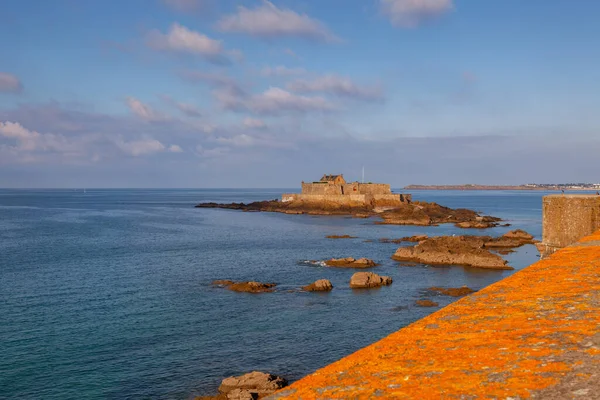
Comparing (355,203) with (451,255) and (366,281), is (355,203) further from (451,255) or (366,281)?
(366,281)

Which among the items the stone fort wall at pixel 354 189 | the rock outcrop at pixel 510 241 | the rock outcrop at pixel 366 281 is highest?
the stone fort wall at pixel 354 189

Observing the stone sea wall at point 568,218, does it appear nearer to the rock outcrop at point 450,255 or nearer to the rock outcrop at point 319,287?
the rock outcrop at point 319,287

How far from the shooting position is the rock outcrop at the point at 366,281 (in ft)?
144

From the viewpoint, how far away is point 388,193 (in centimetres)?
15150

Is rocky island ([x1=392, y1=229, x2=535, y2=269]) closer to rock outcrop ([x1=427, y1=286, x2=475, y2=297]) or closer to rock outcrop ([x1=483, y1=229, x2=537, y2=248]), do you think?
rock outcrop ([x1=483, y1=229, x2=537, y2=248])

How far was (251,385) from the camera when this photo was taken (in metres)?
21.8

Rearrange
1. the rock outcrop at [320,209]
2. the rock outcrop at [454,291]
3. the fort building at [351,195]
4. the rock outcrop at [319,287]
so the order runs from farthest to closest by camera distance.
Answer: the fort building at [351,195] → the rock outcrop at [320,209] → the rock outcrop at [319,287] → the rock outcrop at [454,291]

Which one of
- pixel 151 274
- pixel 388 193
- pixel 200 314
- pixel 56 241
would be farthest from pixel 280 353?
pixel 388 193

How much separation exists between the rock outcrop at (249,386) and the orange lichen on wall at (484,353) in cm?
1518

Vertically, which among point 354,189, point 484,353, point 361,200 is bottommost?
point 361,200

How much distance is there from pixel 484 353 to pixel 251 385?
18003 mm

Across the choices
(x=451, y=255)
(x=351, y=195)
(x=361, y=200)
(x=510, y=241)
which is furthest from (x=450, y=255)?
(x=351, y=195)

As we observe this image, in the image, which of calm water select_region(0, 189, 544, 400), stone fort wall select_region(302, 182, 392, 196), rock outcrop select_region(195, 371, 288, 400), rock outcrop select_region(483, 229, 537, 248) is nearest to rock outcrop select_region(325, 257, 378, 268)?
calm water select_region(0, 189, 544, 400)

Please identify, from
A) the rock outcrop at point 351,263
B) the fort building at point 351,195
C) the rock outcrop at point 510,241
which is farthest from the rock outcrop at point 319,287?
the fort building at point 351,195
